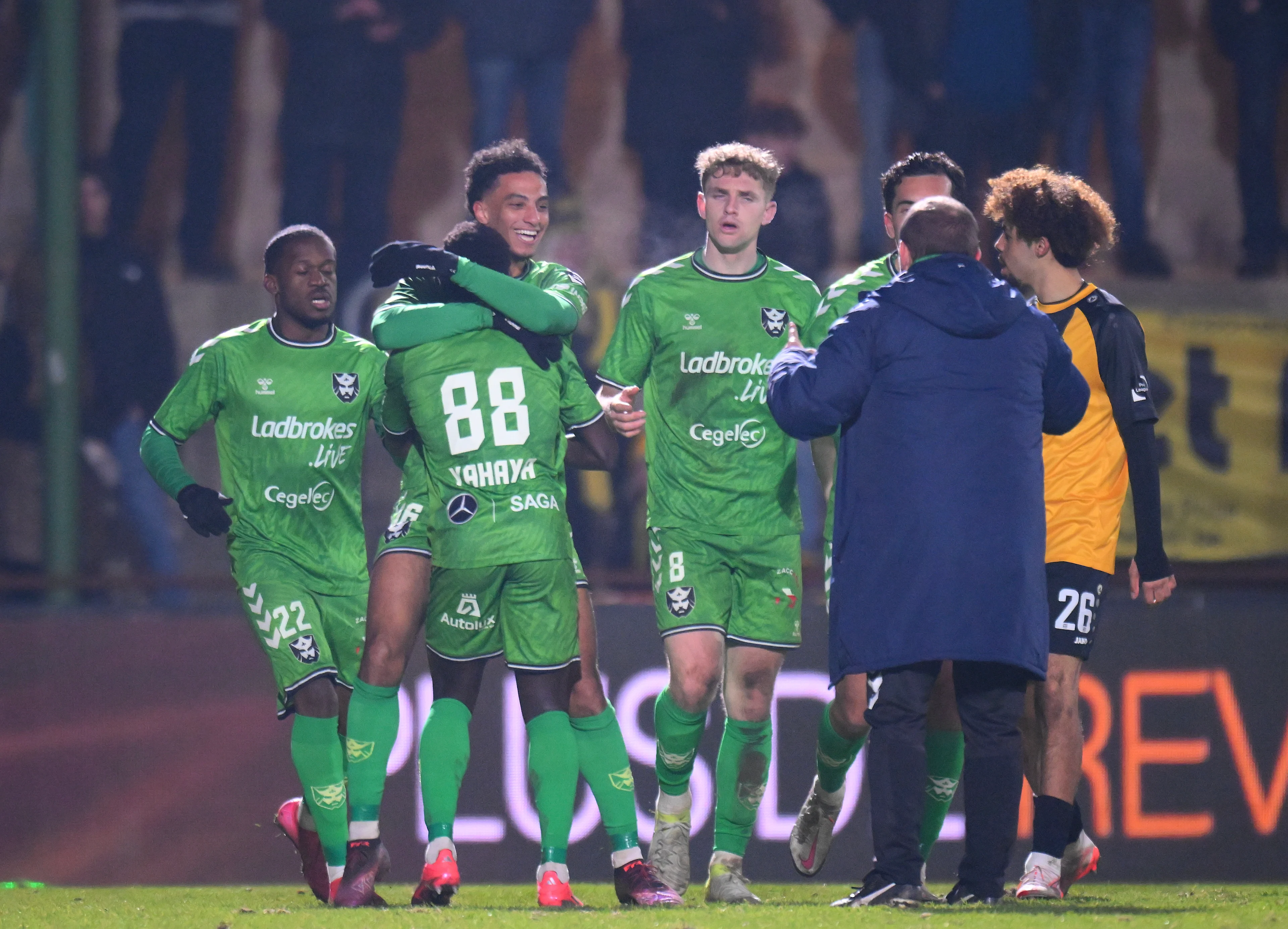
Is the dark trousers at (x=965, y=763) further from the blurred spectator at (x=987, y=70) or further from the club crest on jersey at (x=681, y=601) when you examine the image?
the blurred spectator at (x=987, y=70)

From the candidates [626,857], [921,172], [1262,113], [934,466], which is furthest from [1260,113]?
[626,857]

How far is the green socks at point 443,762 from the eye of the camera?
5125 millimetres

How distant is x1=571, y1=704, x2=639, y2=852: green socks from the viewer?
203 inches

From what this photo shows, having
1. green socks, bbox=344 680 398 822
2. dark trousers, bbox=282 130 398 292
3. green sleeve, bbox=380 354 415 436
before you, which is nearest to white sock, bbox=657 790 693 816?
green socks, bbox=344 680 398 822

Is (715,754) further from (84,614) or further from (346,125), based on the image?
(346,125)

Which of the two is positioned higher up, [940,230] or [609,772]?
[940,230]

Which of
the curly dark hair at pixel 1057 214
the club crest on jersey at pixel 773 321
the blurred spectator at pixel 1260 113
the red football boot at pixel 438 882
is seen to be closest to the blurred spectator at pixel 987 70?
the blurred spectator at pixel 1260 113

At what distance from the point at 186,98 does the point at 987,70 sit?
13.3ft

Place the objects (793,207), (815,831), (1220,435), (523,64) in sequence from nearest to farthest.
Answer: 1. (815,831)
2. (1220,435)
3. (793,207)
4. (523,64)

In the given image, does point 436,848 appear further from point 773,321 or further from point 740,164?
point 740,164

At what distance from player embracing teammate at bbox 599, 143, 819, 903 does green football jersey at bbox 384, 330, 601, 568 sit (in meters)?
0.49

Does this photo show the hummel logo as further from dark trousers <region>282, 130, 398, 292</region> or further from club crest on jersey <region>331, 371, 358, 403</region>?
dark trousers <region>282, 130, 398, 292</region>

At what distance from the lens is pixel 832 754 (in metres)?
5.81

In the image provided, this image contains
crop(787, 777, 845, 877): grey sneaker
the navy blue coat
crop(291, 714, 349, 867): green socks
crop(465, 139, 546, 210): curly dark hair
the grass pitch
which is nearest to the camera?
the grass pitch
